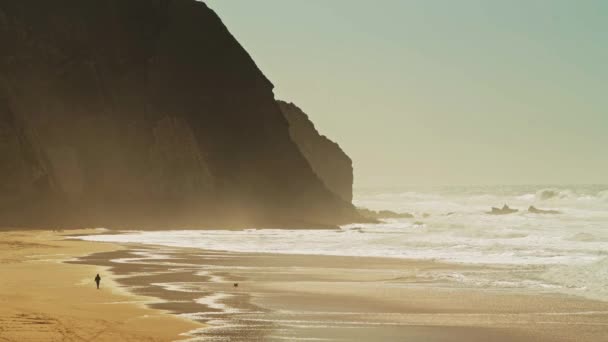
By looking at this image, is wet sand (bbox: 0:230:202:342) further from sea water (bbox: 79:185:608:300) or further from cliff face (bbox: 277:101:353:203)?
cliff face (bbox: 277:101:353:203)

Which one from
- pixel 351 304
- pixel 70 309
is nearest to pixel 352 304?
pixel 351 304

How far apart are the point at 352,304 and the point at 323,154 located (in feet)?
419

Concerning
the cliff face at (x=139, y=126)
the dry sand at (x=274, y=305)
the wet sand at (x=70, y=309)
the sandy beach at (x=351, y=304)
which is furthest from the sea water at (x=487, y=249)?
the cliff face at (x=139, y=126)

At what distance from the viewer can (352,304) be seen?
25359mm

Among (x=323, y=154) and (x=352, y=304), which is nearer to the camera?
(x=352, y=304)

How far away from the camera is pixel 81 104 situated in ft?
298

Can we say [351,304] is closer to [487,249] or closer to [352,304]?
[352,304]

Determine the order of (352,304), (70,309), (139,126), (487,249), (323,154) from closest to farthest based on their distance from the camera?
(70,309)
(352,304)
(487,249)
(139,126)
(323,154)

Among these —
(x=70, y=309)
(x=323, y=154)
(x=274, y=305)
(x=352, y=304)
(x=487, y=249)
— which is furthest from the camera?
(x=323, y=154)

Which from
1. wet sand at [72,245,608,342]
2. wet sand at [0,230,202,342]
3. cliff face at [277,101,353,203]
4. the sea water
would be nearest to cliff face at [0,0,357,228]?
the sea water

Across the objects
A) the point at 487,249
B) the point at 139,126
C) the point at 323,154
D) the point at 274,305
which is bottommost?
the point at 274,305

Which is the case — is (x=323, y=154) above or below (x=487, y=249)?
above

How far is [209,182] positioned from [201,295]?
66.5m

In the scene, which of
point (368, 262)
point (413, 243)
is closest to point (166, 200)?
point (413, 243)
